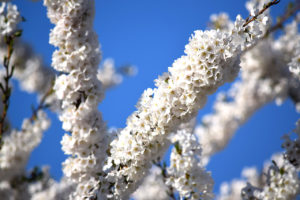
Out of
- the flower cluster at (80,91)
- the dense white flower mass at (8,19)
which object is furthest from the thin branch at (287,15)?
the dense white flower mass at (8,19)

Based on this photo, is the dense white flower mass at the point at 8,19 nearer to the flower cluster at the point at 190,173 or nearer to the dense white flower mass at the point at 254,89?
the flower cluster at the point at 190,173

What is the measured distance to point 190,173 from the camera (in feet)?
10.2

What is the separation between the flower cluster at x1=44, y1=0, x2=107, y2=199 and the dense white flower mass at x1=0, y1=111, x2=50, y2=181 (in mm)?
3378

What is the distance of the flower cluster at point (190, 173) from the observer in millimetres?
3062

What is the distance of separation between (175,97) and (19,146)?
448 centimetres

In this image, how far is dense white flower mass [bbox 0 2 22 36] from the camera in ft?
12.8

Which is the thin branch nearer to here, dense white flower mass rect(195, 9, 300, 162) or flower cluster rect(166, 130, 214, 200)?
dense white flower mass rect(195, 9, 300, 162)

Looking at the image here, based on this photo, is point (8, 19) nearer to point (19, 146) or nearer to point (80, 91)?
point (80, 91)

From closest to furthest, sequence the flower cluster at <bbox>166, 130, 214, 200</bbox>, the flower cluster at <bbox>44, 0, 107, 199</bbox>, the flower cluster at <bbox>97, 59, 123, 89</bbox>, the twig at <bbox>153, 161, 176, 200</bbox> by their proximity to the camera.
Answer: the flower cluster at <bbox>44, 0, 107, 199</bbox> → the flower cluster at <bbox>166, 130, 214, 200</bbox> → the twig at <bbox>153, 161, 176, 200</bbox> → the flower cluster at <bbox>97, 59, 123, 89</bbox>

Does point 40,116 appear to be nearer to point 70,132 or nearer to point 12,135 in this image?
point 12,135

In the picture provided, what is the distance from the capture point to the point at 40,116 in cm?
635

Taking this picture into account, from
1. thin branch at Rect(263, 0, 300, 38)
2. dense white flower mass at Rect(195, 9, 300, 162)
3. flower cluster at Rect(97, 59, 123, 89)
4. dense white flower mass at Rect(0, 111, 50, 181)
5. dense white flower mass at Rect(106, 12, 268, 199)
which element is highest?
flower cluster at Rect(97, 59, 123, 89)

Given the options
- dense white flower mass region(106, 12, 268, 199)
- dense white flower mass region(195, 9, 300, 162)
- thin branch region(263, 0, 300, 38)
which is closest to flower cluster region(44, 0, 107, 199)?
dense white flower mass region(106, 12, 268, 199)

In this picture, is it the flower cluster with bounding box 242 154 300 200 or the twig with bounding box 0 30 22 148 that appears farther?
the twig with bounding box 0 30 22 148
